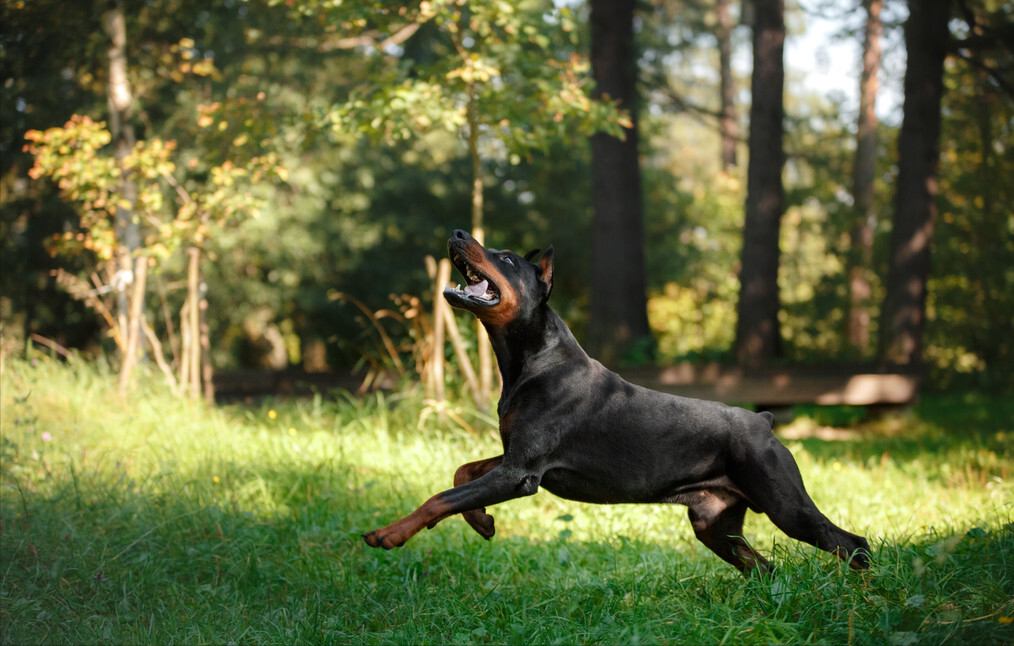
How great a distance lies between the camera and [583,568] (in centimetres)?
514

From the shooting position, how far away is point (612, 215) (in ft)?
45.3

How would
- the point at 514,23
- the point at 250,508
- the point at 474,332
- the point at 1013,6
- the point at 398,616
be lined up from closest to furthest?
the point at 398,616 < the point at 250,508 < the point at 514,23 < the point at 474,332 < the point at 1013,6

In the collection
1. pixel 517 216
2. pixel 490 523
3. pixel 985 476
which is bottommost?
pixel 985 476

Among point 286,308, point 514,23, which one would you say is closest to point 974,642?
point 514,23

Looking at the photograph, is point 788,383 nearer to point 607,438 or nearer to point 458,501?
point 607,438

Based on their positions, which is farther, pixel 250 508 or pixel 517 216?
pixel 517 216

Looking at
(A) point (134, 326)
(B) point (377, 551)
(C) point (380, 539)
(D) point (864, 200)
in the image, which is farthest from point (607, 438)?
(D) point (864, 200)

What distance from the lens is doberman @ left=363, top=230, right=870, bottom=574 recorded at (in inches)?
157

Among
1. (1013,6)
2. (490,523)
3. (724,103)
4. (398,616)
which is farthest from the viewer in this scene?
(724,103)

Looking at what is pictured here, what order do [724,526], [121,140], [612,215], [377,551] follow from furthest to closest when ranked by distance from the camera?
[612,215], [121,140], [377,551], [724,526]

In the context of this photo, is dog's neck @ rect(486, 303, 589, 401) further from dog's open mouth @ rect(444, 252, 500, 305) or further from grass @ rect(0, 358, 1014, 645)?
grass @ rect(0, 358, 1014, 645)

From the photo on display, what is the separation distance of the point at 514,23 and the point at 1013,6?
41.3 feet

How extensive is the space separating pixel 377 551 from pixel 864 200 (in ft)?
59.2

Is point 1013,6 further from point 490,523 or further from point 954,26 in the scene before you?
point 490,523
